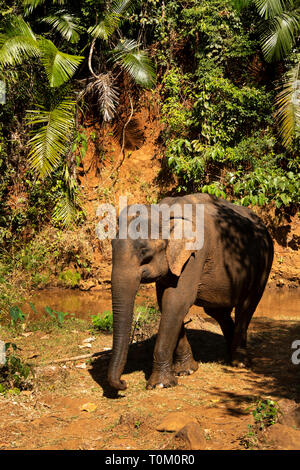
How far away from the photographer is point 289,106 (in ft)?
42.6

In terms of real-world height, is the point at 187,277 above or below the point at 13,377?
above

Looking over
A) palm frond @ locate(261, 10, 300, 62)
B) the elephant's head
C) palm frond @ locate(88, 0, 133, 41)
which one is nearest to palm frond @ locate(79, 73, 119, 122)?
palm frond @ locate(88, 0, 133, 41)

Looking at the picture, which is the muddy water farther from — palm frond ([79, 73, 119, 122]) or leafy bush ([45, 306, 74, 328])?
palm frond ([79, 73, 119, 122])

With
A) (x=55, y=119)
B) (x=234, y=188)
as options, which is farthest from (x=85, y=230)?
(x=234, y=188)

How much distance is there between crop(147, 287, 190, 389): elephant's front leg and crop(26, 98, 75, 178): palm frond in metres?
6.46

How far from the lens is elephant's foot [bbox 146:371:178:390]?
6340 millimetres

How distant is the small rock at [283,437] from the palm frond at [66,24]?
11.9 m

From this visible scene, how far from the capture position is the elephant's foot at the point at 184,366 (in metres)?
6.97

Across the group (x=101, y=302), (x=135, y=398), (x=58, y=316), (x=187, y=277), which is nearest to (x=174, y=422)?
(x=135, y=398)

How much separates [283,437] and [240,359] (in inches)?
123

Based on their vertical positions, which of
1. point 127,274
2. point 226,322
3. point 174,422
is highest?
point 127,274

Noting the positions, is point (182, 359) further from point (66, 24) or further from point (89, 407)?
point (66, 24)

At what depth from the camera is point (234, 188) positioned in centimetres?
1305
